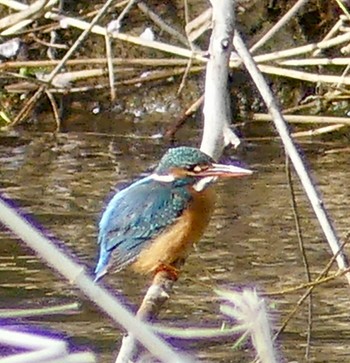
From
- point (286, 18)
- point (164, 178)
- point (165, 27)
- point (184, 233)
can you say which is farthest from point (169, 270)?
point (165, 27)

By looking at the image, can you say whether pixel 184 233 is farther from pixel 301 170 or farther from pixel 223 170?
pixel 301 170

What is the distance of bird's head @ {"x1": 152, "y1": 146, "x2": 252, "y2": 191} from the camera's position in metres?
2.95

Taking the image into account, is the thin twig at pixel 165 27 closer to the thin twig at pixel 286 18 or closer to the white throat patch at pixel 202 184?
the thin twig at pixel 286 18

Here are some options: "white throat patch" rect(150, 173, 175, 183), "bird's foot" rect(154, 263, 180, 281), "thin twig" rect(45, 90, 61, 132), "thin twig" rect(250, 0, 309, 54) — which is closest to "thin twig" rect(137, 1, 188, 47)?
"thin twig" rect(45, 90, 61, 132)

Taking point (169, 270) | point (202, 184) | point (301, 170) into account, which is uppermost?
point (202, 184)

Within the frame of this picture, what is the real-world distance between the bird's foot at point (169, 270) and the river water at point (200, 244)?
0.57 metres

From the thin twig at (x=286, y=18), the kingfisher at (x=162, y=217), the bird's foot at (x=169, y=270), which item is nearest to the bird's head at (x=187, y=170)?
the kingfisher at (x=162, y=217)

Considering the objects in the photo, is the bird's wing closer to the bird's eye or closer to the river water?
the bird's eye

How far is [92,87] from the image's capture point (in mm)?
8562

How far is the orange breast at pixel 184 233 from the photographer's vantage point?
307cm

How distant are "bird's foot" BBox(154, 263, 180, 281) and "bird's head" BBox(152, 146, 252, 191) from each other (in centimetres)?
25

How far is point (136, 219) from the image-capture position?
3252mm

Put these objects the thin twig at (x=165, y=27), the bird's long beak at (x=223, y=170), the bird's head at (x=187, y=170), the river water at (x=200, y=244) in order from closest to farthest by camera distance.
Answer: the bird's long beak at (x=223, y=170), the bird's head at (x=187, y=170), the river water at (x=200, y=244), the thin twig at (x=165, y=27)

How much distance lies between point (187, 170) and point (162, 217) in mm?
159
